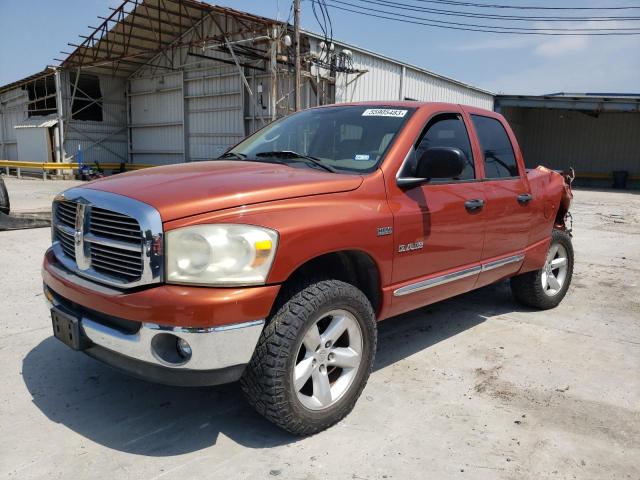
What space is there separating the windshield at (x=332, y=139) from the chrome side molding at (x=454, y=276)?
804 mm

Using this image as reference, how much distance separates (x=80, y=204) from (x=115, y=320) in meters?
0.68

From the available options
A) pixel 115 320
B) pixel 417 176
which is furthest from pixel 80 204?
pixel 417 176

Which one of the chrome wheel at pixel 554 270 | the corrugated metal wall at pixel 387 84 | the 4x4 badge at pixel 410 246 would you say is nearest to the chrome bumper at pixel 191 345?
the 4x4 badge at pixel 410 246

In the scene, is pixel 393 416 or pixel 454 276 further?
pixel 454 276

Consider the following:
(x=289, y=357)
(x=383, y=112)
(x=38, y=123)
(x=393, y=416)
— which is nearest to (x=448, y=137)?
(x=383, y=112)

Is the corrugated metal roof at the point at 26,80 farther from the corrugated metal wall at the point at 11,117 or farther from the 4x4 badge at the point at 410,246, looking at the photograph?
the 4x4 badge at the point at 410,246

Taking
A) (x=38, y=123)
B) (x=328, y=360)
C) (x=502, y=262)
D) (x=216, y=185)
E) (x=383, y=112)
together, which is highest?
(x=38, y=123)

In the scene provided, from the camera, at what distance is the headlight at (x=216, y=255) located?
234 centimetres

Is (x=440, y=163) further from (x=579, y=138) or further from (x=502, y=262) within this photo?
(x=579, y=138)

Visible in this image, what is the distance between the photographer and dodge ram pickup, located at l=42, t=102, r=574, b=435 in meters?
2.35

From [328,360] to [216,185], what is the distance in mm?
1119

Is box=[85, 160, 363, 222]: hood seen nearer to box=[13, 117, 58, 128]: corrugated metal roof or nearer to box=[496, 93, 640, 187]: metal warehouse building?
box=[496, 93, 640, 187]: metal warehouse building

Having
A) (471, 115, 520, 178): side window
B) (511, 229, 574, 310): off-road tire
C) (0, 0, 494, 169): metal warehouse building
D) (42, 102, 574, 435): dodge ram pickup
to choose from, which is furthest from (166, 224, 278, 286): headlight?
(0, 0, 494, 169): metal warehouse building

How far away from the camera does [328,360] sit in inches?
111
